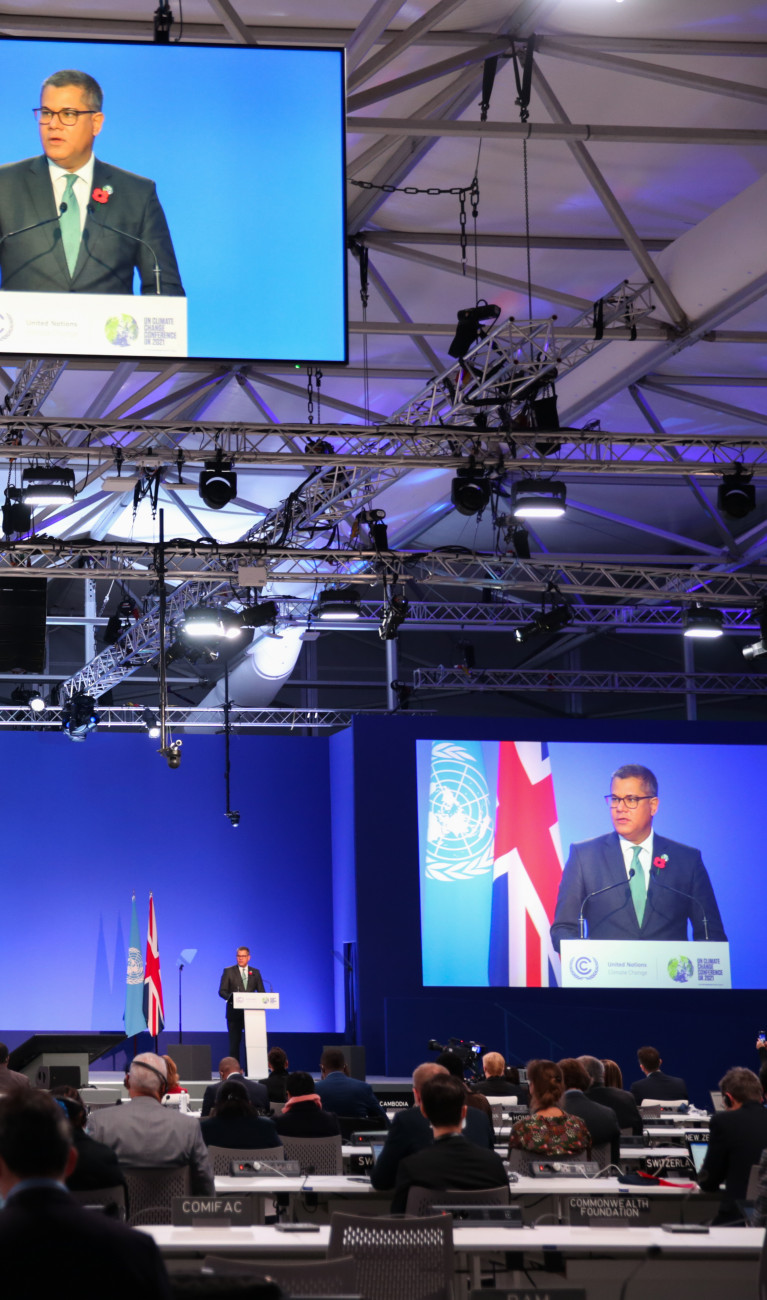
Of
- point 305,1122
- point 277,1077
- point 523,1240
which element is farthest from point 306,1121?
point 277,1077

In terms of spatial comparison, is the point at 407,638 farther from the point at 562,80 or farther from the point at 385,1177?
the point at 385,1177

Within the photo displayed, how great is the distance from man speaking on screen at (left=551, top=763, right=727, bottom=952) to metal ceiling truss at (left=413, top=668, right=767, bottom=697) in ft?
12.6

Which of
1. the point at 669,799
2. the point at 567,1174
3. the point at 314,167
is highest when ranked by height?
the point at 314,167

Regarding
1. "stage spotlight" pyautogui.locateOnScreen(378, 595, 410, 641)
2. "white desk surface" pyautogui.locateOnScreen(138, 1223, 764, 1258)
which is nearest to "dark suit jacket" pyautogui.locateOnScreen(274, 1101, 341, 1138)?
"white desk surface" pyautogui.locateOnScreen(138, 1223, 764, 1258)

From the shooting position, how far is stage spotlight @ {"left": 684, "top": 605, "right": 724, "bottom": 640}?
612 inches

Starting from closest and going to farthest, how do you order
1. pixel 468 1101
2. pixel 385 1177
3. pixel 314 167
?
pixel 385 1177 → pixel 314 167 → pixel 468 1101

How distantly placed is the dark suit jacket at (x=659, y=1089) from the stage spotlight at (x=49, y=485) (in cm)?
640

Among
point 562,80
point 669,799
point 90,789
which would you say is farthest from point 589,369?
point 90,789

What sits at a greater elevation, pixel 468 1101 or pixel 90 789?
pixel 90 789

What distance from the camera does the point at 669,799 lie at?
58.9 ft

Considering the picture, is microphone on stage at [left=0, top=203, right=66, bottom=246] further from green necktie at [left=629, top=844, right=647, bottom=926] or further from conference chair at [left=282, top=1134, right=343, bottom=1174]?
green necktie at [left=629, top=844, right=647, bottom=926]

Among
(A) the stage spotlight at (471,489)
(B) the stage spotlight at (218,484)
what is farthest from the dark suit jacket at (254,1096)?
(A) the stage spotlight at (471,489)

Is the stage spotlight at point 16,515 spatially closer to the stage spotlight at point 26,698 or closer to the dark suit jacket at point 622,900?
the stage spotlight at point 26,698

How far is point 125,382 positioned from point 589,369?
4.10m
